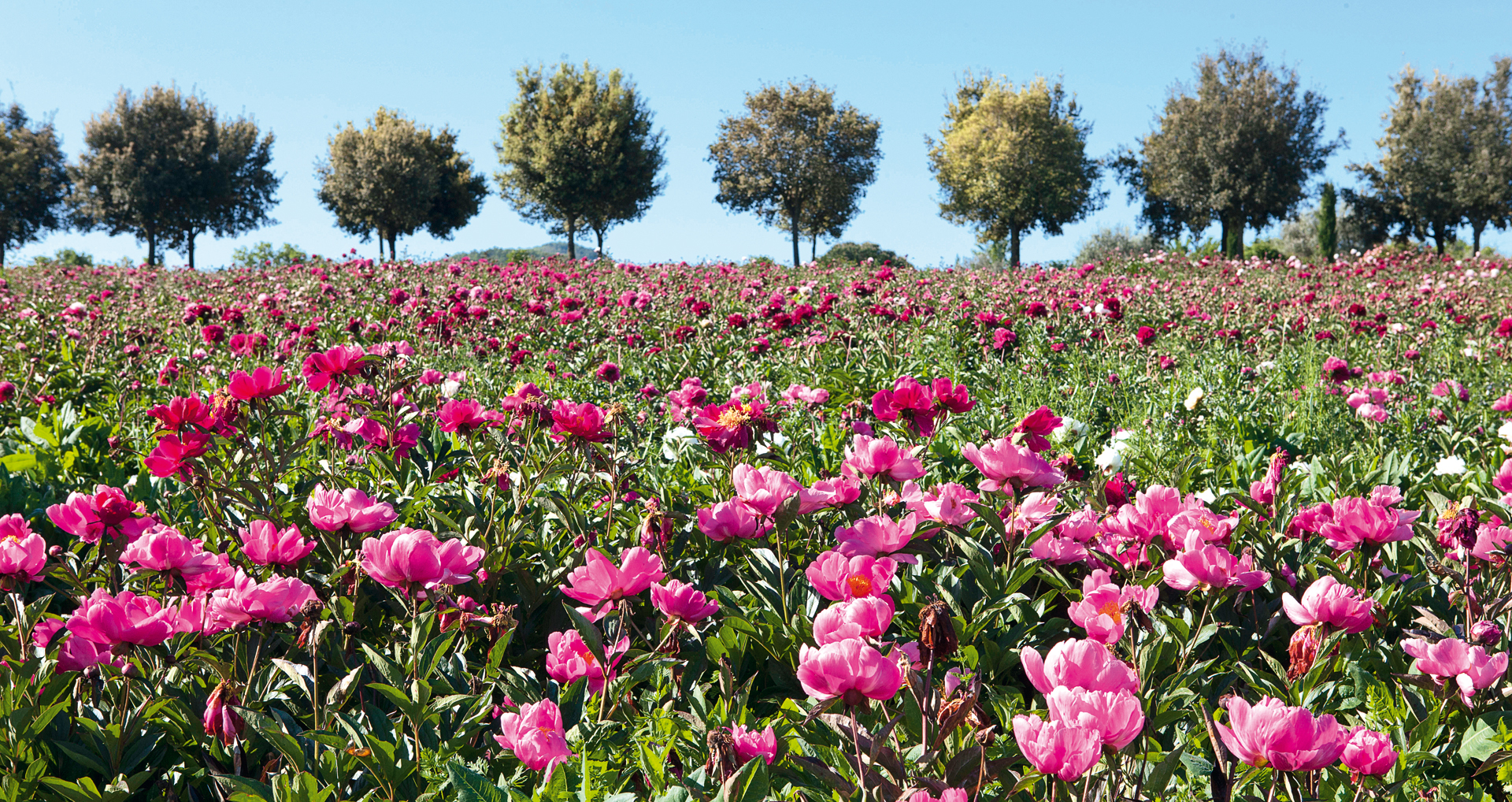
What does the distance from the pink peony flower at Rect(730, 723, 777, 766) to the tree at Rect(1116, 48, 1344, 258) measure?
39289 millimetres

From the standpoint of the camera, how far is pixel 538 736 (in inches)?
54.6

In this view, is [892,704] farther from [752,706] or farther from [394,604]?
[394,604]

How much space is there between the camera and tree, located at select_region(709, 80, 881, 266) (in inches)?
1508

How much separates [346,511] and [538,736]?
0.83 metres

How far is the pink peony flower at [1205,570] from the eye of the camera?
1.80 meters

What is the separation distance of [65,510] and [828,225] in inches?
Result: 1530

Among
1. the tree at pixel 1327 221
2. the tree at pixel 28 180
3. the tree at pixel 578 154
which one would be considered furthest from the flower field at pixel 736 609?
the tree at pixel 28 180

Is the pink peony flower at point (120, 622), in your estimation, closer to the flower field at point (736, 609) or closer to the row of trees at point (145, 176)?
the flower field at point (736, 609)

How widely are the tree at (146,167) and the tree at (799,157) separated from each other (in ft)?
74.1

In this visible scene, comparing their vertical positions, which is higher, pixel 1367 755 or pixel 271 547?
pixel 271 547

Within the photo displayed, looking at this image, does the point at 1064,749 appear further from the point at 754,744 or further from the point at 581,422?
the point at 581,422

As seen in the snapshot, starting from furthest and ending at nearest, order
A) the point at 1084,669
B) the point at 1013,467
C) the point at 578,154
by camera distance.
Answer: the point at 578,154 → the point at 1013,467 → the point at 1084,669

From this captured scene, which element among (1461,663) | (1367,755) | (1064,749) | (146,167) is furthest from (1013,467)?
(146,167)

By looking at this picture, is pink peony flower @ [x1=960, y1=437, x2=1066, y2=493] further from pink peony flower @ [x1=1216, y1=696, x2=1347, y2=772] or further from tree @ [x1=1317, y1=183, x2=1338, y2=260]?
tree @ [x1=1317, y1=183, x2=1338, y2=260]
